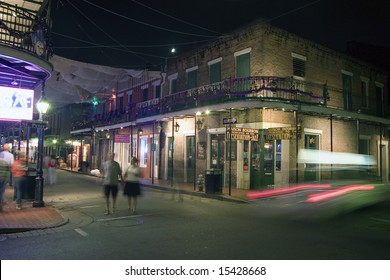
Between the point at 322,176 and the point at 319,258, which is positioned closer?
the point at 319,258

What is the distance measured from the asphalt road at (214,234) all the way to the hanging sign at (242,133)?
3068mm

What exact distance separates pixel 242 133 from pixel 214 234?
6.95 meters

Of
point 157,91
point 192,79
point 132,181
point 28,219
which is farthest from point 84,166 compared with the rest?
point 28,219

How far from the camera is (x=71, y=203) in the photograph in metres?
11.7

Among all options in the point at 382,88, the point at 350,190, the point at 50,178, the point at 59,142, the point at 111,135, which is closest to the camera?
the point at 350,190

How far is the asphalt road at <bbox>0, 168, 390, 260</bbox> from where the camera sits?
5.65 meters

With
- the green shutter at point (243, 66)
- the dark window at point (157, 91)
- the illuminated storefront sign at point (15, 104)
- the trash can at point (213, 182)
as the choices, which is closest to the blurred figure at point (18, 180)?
the illuminated storefront sign at point (15, 104)

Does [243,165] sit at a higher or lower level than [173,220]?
higher

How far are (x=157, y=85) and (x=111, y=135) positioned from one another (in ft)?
24.4

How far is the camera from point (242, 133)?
531 inches

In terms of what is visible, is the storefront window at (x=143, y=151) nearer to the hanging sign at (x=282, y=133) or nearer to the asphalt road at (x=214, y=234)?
the hanging sign at (x=282, y=133)

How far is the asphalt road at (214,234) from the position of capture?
223 inches

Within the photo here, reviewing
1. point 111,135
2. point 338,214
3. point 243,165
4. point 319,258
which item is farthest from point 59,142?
point 319,258

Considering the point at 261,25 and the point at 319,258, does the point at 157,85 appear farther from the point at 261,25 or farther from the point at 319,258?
the point at 319,258
